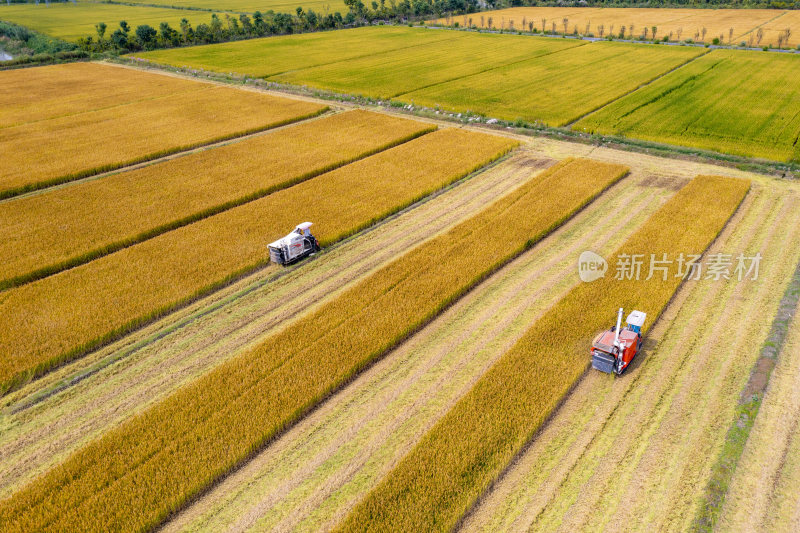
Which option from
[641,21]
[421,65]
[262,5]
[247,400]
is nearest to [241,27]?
[421,65]

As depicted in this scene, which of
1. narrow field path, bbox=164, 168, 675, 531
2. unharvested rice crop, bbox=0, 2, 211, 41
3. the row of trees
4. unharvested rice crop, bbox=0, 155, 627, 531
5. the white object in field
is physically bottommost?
narrow field path, bbox=164, 168, 675, 531

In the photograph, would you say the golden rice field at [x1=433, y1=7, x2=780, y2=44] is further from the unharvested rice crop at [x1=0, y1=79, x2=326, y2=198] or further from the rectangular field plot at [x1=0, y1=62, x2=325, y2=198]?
the unharvested rice crop at [x1=0, y1=79, x2=326, y2=198]

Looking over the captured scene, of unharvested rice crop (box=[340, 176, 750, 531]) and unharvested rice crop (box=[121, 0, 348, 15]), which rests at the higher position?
unharvested rice crop (box=[121, 0, 348, 15])

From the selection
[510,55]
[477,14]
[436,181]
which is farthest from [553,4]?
[436,181]

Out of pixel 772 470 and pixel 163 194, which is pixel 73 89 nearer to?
pixel 163 194

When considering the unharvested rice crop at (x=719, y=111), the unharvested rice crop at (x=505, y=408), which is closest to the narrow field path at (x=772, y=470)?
the unharvested rice crop at (x=505, y=408)

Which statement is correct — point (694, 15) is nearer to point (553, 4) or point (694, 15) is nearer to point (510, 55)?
point (553, 4)

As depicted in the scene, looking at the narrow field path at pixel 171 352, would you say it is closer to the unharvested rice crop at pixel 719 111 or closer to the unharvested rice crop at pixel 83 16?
the unharvested rice crop at pixel 719 111

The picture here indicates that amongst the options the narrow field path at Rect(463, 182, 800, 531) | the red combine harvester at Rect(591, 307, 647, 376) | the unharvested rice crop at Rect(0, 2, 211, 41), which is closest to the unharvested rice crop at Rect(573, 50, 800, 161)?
the narrow field path at Rect(463, 182, 800, 531)
